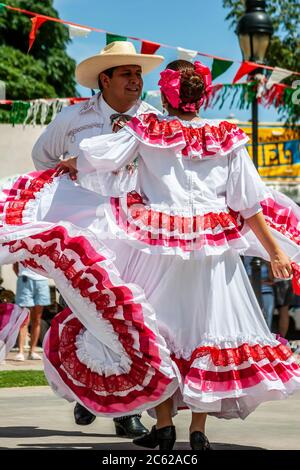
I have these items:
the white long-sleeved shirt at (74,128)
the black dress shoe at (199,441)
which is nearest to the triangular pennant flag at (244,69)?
the white long-sleeved shirt at (74,128)

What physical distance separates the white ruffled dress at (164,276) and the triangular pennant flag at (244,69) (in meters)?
7.50

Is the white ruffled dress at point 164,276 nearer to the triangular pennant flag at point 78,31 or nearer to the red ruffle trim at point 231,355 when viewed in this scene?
the red ruffle trim at point 231,355

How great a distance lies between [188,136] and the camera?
5383 mm

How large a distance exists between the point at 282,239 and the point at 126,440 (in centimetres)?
137

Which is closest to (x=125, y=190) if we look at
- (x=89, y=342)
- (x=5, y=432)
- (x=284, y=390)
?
(x=89, y=342)

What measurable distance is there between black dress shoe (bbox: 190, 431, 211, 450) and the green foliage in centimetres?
413

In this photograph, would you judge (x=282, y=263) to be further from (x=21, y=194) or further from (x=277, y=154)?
(x=277, y=154)

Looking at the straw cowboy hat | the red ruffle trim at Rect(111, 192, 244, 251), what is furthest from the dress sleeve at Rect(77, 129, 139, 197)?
the straw cowboy hat

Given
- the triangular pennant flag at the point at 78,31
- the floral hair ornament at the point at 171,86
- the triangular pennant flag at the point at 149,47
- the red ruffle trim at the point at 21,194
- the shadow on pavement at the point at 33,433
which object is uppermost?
the triangular pennant flag at the point at 78,31

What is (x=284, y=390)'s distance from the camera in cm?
528

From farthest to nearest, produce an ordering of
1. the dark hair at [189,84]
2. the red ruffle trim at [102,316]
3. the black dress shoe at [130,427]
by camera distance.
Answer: the black dress shoe at [130,427]
the dark hair at [189,84]
the red ruffle trim at [102,316]

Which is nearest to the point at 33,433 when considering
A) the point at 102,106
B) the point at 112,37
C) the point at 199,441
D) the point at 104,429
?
the point at 104,429

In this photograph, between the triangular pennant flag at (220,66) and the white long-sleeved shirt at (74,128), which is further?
the triangular pennant flag at (220,66)

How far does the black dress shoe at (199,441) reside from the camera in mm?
5277
